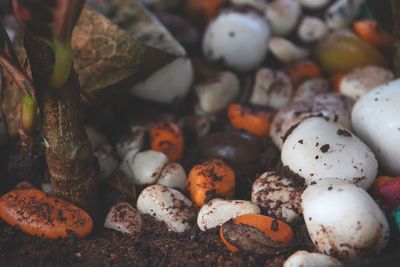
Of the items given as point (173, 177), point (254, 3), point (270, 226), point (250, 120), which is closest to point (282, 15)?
point (254, 3)

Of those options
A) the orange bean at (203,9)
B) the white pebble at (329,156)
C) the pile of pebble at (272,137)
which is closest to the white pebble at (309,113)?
the pile of pebble at (272,137)

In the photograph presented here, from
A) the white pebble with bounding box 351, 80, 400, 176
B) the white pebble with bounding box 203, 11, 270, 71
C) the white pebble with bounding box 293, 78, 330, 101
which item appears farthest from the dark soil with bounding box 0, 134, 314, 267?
the white pebble with bounding box 203, 11, 270, 71

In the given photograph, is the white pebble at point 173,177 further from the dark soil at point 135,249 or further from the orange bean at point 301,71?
the orange bean at point 301,71

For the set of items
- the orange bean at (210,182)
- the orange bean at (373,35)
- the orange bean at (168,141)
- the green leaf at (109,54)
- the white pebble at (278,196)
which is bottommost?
the orange bean at (168,141)

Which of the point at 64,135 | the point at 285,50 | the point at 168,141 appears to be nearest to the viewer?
the point at 64,135

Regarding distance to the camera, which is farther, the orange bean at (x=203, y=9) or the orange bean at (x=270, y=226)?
the orange bean at (x=203, y=9)

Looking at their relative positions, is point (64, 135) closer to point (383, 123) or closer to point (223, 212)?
point (223, 212)

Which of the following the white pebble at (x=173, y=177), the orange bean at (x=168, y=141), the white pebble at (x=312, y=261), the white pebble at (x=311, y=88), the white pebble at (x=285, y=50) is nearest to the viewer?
the white pebble at (x=312, y=261)
